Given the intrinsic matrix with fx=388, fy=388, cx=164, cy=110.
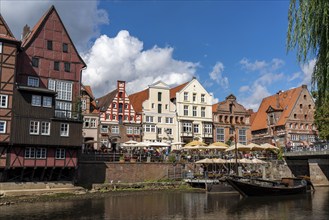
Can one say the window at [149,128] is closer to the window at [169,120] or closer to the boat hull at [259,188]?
the window at [169,120]

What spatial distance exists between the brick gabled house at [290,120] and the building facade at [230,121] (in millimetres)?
6098

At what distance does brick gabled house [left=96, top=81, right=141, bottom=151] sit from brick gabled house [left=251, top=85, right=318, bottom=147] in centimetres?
2646

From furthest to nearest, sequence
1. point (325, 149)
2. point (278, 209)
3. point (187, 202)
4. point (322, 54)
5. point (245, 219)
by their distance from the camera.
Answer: point (325, 149), point (187, 202), point (278, 209), point (245, 219), point (322, 54)

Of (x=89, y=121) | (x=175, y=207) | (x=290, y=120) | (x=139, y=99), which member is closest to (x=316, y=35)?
(x=175, y=207)

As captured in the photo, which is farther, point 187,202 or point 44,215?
point 187,202

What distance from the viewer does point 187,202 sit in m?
33.1

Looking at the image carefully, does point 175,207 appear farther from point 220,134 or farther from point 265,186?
point 220,134

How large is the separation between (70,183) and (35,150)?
5.11 m

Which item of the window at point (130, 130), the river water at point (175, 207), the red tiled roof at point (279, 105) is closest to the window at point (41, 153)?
the river water at point (175, 207)

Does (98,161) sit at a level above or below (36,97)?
below

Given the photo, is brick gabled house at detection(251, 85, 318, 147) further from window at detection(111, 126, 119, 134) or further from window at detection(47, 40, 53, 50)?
window at detection(47, 40, 53, 50)

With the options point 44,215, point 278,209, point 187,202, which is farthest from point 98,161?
point 278,209

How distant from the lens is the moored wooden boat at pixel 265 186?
37.0 m

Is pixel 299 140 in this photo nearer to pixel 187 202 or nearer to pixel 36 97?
pixel 187 202
